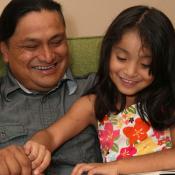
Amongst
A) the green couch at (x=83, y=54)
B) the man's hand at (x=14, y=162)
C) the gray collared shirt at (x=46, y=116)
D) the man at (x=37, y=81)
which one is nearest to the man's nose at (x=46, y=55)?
the man at (x=37, y=81)

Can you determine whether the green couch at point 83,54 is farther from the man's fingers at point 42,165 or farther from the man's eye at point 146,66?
the man's fingers at point 42,165

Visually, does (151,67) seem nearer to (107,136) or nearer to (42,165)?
(107,136)

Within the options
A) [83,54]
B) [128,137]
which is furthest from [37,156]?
[83,54]

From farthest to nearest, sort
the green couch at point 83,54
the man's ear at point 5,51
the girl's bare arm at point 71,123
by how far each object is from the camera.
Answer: the green couch at point 83,54
the man's ear at point 5,51
the girl's bare arm at point 71,123

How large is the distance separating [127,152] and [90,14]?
2.59 ft

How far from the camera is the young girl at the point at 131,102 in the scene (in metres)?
1.37

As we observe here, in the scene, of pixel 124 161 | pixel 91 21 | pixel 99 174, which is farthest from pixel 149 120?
pixel 91 21

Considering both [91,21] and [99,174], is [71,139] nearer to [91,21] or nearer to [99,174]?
[99,174]

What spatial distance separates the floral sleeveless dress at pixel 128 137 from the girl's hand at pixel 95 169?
10.4 inches

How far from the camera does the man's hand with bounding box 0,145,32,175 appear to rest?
1.08 m

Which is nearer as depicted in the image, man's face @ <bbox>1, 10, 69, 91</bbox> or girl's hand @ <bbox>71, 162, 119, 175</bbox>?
girl's hand @ <bbox>71, 162, 119, 175</bbox>

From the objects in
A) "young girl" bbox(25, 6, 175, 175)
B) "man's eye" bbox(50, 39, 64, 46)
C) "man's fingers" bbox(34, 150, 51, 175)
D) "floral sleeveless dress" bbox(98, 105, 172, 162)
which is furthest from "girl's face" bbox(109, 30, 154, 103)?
"man's fingers" bbox(34, 150, 51, 175)

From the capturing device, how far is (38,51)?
1547 millimetres

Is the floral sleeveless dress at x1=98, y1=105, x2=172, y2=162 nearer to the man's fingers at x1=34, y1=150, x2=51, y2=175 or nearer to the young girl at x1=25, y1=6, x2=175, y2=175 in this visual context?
the young girl at x1=25, y1=6, x2=175, y2=175
